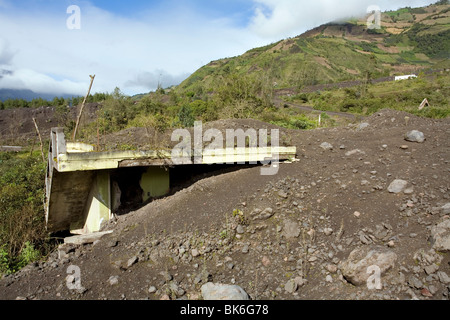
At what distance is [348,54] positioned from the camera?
75.6 meters

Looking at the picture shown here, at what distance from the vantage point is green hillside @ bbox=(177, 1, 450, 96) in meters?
58.1

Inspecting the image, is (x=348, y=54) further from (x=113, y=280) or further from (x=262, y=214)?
(x=113, y=280)

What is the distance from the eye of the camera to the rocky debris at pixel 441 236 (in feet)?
9.79

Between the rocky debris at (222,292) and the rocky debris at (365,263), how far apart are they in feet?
3.88

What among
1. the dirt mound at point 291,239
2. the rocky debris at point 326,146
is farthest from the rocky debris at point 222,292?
the rocky debris at point 326,146

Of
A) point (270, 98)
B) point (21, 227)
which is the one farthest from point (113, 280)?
point (270, 98)

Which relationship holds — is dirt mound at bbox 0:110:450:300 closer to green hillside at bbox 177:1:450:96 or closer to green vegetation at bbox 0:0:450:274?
green vegetation at bbox 0:0:450:274

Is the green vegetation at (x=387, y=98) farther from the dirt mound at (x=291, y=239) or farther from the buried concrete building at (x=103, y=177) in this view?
the buried concrete building at (x=103, y=177)

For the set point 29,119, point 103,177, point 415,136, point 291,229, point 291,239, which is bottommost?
point 291,239

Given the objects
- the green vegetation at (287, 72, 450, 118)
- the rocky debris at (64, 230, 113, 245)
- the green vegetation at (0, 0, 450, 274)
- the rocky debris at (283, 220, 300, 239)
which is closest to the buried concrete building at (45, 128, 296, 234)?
the green vegetation at (0, 0, 450, 274)

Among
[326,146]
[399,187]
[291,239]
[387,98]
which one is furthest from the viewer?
[387,98]

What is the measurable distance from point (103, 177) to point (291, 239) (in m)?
4.49

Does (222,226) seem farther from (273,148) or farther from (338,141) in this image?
(338,141)
